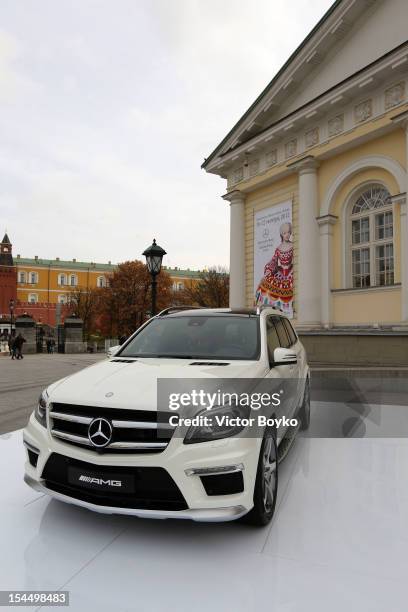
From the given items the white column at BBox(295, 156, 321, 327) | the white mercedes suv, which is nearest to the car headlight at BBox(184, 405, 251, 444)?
the white mercedes suv

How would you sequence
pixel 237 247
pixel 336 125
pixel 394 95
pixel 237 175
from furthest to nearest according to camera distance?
1. pixel 237 175
2. pixel 237 247
3. pixel 336 125
4. pixel 394 95

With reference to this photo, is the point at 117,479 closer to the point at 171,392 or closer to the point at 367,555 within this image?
the point at 171,392

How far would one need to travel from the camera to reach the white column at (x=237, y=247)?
19500 millimetres

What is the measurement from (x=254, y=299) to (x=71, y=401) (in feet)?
52.2

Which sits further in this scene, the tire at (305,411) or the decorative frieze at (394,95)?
the decorative frieze at (394,95)

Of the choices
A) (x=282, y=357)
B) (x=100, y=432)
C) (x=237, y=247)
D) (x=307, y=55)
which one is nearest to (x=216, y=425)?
(x=100, y=432)

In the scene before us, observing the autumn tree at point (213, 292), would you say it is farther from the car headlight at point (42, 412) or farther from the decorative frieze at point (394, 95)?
the car headlight at point (42, 412)

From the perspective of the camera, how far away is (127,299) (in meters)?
55.7

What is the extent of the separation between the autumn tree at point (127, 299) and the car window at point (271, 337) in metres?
49.2

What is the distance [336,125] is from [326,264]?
4770 millimetres

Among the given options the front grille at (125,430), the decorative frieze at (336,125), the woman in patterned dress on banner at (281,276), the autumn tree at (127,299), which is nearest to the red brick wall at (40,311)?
Answer: the autumn tree at (127,299)

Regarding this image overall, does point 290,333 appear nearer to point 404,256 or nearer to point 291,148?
point 404,256

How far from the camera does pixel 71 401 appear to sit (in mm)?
3312

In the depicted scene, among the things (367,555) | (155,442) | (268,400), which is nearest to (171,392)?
(155,442)
